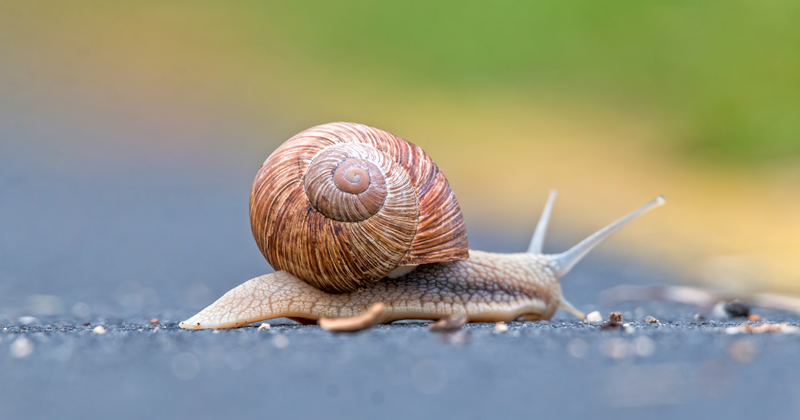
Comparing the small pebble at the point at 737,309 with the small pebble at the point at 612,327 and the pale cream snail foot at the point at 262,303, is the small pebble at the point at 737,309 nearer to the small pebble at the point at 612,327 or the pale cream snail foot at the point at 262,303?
the small pebble at the point at 612,327

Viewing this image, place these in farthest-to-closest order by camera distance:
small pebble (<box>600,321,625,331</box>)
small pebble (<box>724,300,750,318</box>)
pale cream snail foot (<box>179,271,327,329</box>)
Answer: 1. small pebble (<box>724,300,750,318</box>)
2. pale cream snail foot (<box>179,271,327,329</box>)
3. small pebble (<box>600,321,625,331</box>)

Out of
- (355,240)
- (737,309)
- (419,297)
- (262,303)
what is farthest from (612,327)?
(262,303)

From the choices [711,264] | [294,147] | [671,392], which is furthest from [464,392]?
[711,264]

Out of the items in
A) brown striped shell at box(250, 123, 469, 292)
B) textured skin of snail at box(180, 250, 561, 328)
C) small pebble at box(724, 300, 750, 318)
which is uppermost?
brown striped shell at box(250, 123, 469, 292)

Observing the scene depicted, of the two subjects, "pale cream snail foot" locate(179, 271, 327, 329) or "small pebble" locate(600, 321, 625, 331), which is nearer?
"small pebble" locate(600, 321, 625, 331)

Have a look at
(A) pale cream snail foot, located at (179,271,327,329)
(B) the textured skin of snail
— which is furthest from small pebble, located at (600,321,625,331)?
(A) pale cream snail foot, located at (179,271,327,329)

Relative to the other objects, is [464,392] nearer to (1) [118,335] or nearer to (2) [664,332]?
(2) [664,332]

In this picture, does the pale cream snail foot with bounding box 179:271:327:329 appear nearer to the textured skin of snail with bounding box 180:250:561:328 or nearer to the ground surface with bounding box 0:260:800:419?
the textured skin of snail with bounding box 180:250:561:328
